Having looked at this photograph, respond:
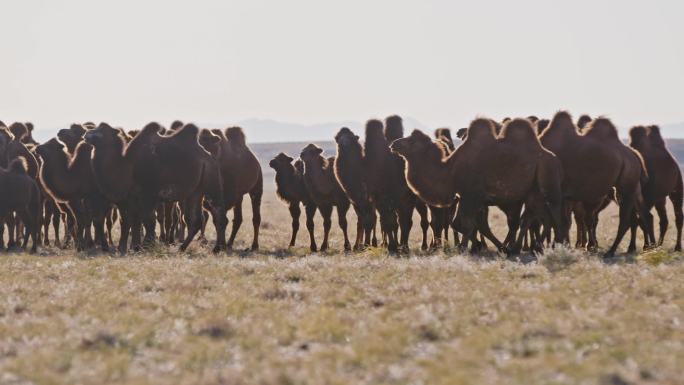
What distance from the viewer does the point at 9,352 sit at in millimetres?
7492

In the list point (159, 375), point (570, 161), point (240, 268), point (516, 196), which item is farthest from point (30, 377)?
point (570, 161)

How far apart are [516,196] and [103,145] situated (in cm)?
765

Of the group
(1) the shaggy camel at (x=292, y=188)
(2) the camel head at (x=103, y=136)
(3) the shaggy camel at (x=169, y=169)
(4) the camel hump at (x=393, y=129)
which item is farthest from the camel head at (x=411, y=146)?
(2) the camel head at (x=103, y=136)

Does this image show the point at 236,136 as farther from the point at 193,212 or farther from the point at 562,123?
the point at 562,123

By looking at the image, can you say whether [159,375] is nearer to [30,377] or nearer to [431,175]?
[30,377]

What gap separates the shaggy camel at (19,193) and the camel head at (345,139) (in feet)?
20.3

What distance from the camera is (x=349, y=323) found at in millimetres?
8461

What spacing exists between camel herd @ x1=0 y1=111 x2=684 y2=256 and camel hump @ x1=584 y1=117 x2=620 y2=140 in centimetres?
2

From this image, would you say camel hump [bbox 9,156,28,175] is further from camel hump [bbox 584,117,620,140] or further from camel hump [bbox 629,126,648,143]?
camel hump [bbox 629,126,648,143]

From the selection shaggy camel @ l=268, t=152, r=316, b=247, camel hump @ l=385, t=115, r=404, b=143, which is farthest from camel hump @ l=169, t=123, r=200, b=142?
shaggy camel @ l=268, t=152, r=316, b=247

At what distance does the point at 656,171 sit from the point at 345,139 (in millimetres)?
5703

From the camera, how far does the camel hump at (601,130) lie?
15.4 meters

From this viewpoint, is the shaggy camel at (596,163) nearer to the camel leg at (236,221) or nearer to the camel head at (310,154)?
the camel head at (310,154)

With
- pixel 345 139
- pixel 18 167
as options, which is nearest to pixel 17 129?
pixel 18 167
